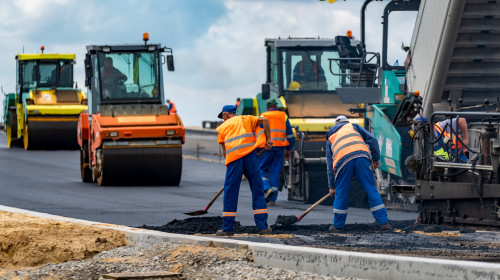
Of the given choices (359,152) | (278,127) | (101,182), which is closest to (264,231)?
(359,152)

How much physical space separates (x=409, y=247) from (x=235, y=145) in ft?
8.45

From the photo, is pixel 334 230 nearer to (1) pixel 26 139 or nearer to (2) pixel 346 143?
(2) pixel 346 143

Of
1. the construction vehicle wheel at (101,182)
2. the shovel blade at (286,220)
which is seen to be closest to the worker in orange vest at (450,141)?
the shovel blade at (286,220)

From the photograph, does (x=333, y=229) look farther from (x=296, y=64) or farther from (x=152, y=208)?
(x=296, y=64)

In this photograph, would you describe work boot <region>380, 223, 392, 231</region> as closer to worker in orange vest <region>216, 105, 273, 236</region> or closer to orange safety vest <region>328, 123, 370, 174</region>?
orange safety vest <region>328, 123, 370, 174</region>

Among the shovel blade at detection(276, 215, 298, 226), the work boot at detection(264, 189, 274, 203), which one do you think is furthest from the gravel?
the work boot at detection(264, 189, 274, 203)

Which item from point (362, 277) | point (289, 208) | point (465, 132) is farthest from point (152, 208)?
point (362, 277)

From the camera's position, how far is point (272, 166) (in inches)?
622

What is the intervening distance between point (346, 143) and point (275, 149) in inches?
160

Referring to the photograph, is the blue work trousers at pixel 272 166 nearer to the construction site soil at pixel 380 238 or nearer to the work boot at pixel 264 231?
the construction site soil at pixel 380 238

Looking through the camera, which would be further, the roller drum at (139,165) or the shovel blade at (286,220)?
the roller drum at (139,165)

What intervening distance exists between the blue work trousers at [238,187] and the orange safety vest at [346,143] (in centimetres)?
124

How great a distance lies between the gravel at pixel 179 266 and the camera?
26.0 feet

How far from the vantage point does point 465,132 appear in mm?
11383
